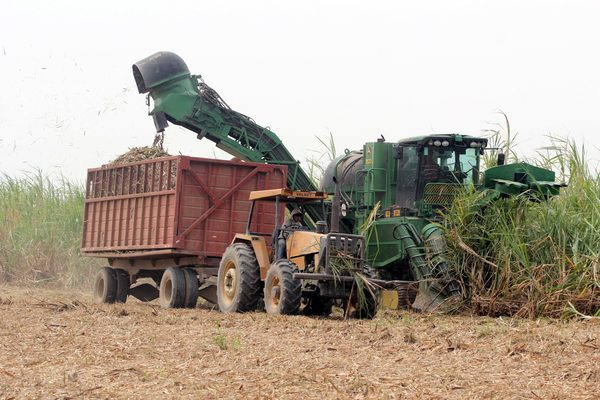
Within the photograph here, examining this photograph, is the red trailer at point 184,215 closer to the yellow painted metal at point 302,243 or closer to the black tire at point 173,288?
the black tire at point 173,288

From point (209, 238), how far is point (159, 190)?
114 cm

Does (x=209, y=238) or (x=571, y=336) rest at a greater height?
(x=209, y=238)

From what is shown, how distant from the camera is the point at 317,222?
1531cm

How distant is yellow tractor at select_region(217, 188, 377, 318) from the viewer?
1371 cm

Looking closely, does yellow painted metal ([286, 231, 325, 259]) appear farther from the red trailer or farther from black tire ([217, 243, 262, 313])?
the red trailer

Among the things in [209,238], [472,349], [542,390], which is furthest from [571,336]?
[209,238]

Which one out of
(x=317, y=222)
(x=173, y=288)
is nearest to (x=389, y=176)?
(x=317, y=222)

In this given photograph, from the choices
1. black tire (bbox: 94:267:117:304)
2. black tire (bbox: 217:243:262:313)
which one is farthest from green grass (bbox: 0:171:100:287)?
black tire (bbox: 217:243:262:313)

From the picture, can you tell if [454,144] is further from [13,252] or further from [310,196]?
[13,252]

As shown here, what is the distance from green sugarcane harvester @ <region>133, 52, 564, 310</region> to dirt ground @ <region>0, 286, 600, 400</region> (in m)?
1.72

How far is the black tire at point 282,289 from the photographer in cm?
1378

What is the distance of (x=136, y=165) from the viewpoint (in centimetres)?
1781

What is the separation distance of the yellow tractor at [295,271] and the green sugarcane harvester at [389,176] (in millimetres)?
379

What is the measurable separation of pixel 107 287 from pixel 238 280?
456 centimetres
